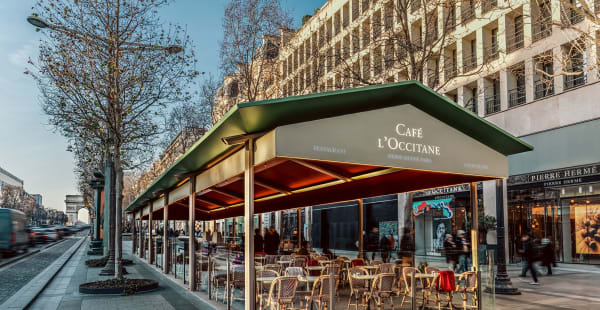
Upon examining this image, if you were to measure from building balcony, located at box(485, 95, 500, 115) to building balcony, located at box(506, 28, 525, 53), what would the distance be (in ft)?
8.33

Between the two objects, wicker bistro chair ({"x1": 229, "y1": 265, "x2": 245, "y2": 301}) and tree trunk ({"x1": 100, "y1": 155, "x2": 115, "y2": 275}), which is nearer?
wicker bistro chair ({"x1": 229, "y1": 265, "x2": 245, "y2": 301})

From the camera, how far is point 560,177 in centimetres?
2067

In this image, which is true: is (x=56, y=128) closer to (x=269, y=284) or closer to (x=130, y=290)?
(x=130, y=290)

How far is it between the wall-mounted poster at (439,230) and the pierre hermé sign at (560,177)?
200 inches

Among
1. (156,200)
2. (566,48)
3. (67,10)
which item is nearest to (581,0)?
(566,48)

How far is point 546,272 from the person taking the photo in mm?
19125

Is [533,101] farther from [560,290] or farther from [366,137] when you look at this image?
[366,137]

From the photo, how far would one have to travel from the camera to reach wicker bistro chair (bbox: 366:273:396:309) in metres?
9.70

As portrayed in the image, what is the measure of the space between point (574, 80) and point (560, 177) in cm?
404

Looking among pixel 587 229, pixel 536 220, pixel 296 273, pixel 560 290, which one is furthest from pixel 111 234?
pixel 587 229

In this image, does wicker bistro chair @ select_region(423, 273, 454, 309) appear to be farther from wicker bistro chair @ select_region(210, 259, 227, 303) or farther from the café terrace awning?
wicker bistro chair @ select_region(210, 259, 227, 303)

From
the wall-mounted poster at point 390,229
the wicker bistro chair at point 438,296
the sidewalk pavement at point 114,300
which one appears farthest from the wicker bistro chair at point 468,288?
the wall-mounted poster at point 390,229

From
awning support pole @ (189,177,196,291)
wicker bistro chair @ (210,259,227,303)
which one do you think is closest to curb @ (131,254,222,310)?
wicker bistro chair @ (210,259,227,303)

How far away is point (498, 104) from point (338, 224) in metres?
17.5
